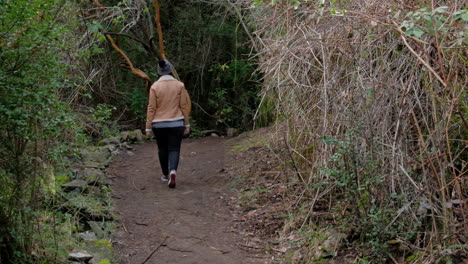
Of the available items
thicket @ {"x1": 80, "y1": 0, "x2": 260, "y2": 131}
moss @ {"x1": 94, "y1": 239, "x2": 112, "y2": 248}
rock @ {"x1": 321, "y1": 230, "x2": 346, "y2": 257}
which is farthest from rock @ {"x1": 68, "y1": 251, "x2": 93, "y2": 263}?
thicket @ {"x1": 80, "y1": 0, "x2": 260, "y2": 131}

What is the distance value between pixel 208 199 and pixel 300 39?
2478 mm

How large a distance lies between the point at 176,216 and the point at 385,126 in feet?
9.07

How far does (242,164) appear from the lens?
8867 mm

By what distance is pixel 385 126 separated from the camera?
4.93 meters

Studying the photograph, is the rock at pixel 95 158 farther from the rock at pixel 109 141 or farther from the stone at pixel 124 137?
the stone at pixel 124 137

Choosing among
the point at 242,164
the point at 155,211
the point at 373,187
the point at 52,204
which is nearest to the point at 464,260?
the point at 373,187

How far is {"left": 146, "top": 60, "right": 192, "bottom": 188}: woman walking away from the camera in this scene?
296 inches

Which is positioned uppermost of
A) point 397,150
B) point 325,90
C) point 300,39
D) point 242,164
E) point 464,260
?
point 300,39

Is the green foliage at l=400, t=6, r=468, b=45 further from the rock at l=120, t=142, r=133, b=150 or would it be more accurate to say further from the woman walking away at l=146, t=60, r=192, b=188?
the rock at l=120, t=142, r=133, b=150

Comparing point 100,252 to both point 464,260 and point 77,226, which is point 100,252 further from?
point 464,260

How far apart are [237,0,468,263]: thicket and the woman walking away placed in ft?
6.09

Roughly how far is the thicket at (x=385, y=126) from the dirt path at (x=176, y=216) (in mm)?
866

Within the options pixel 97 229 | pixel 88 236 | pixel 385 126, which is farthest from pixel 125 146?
pixel 385 126

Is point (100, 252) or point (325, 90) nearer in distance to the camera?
point (100, 252)
